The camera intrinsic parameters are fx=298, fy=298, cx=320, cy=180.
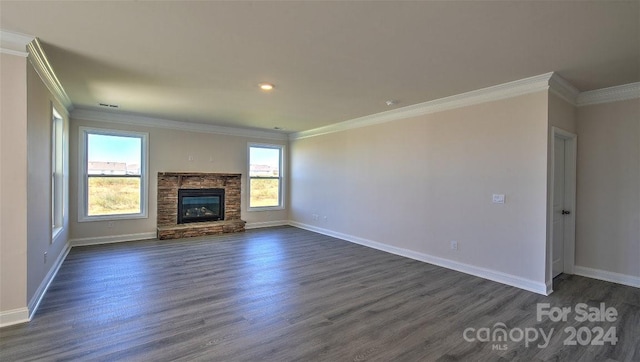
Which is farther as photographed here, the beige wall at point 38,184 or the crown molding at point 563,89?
the crown molding at point 563,89

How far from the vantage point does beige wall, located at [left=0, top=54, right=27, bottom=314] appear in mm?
2611

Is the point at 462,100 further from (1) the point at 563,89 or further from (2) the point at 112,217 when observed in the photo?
(2) the point at 112,217

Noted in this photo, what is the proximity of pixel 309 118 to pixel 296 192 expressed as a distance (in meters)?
2.59

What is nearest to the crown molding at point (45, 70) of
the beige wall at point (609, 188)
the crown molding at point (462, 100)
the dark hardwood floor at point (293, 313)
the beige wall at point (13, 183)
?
the beige wall at point (13, 183)

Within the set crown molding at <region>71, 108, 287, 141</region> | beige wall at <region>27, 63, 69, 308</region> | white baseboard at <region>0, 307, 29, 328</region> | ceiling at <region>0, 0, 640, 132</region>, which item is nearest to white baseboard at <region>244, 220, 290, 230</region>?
crown molding at <region>71, 108, 287, 141</region>

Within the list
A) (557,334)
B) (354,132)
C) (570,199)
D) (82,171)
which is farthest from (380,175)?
(82,171)

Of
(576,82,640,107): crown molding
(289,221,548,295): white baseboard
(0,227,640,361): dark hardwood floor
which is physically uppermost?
(576,82,640,107): crown molding

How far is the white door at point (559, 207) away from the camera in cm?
407

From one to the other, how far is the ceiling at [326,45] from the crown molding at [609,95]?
9.2 inches

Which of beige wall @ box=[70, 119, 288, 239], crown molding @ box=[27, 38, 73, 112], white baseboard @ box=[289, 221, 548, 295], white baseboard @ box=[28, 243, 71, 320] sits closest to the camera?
crown molding @ box=[27, 38, 73, 112]

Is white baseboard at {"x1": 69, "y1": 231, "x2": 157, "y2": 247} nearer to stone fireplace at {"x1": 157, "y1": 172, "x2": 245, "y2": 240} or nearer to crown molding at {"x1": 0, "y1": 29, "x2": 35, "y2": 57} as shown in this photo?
stone fireplace at {"x1": 157, "y1": 172, "x2": 245, "y2": 240}

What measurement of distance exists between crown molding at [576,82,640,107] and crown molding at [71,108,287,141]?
618 cm

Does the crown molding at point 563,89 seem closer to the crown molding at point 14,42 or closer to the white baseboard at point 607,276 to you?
the white baseboard at point 607,276

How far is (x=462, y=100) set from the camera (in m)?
4.30
